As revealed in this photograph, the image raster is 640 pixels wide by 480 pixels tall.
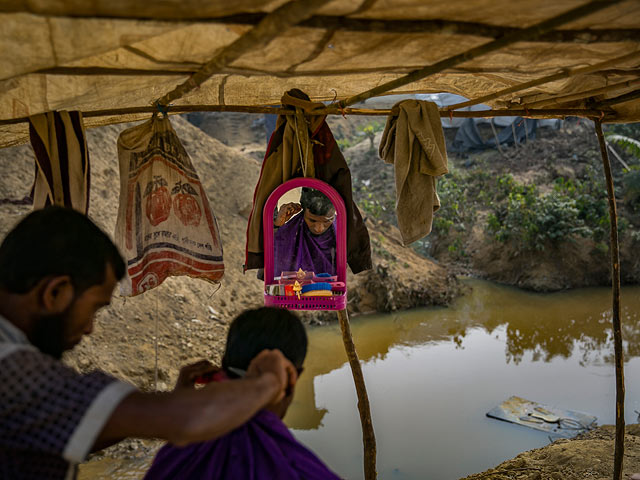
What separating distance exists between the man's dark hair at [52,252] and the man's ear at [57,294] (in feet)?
0.04

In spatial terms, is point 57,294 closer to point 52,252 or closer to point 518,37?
point 52,252

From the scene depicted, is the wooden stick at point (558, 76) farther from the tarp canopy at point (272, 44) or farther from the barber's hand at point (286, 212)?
the barber's hand at point (286, 212)

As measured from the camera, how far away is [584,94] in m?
2.77

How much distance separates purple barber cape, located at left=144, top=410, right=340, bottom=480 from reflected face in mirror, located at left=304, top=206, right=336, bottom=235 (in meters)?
1.41

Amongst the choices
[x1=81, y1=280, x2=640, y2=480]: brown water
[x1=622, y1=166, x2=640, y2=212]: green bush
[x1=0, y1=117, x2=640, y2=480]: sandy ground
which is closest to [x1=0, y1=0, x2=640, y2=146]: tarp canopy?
[x1=0, y1=117, x2=640, y2=480]: sandy ground

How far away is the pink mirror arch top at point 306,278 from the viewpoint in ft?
8.25

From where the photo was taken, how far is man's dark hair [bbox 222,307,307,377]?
149cm

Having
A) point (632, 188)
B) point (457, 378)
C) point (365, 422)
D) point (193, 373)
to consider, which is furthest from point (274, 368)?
point (632, 188)

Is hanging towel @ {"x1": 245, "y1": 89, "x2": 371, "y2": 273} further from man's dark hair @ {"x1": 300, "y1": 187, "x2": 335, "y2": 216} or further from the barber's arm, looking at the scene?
the barber's arm

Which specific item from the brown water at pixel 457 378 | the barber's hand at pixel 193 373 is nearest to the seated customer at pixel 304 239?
the barber's hand at pixel 193 373

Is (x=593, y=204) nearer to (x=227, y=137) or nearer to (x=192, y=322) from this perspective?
(x=192, y=322)

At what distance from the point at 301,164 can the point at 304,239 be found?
15.2 inches

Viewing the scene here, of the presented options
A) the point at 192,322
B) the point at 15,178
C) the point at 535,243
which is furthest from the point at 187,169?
the point at 535,243

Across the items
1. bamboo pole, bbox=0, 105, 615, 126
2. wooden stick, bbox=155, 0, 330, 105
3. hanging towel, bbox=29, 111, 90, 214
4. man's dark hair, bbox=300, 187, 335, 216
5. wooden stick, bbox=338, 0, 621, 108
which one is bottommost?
man's dark hair, bbox=300, 187, 335, 216
